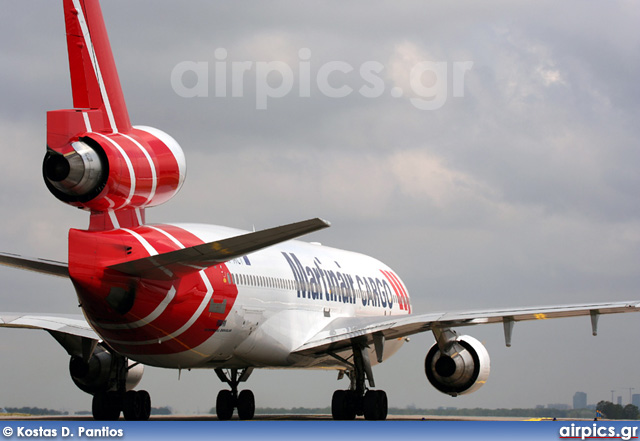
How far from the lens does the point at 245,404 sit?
1223 inches

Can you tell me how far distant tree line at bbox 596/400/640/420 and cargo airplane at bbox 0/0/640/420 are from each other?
11413 millimetres

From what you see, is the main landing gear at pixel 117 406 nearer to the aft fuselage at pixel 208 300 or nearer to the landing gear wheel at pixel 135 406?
the landing gear wheel at pixel 135 406

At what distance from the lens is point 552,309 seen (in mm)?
24516

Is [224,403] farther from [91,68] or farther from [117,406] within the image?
[91,68]

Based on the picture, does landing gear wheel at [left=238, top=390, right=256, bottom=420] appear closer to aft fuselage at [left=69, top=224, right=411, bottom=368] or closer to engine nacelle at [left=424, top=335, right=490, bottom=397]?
aft fuselage at [left=69, top=224, right=411, bottom=368]

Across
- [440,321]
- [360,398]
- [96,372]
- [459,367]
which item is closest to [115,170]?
[96,372]

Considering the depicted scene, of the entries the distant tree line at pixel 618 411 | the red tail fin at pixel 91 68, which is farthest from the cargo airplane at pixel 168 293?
the distant tree line at pixel 618 411

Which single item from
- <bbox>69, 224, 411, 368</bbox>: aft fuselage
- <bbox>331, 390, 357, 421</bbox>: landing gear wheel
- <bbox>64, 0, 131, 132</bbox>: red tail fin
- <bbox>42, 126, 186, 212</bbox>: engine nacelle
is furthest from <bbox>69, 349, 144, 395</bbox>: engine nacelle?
<bbox>64, 0, 131, 132</bbox>: red tail fin

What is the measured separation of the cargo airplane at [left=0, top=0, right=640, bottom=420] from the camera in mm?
20234

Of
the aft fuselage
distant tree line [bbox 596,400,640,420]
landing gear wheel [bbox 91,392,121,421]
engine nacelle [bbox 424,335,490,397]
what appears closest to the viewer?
the aft fuselage

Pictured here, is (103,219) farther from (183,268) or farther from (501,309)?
(501,309)

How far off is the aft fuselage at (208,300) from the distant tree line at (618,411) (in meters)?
11.1

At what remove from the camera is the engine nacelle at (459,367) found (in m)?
26.8

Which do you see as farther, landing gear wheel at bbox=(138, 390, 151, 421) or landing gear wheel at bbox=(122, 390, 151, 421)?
landing gear wheel at bbox=(138, 390, 151, 421)
